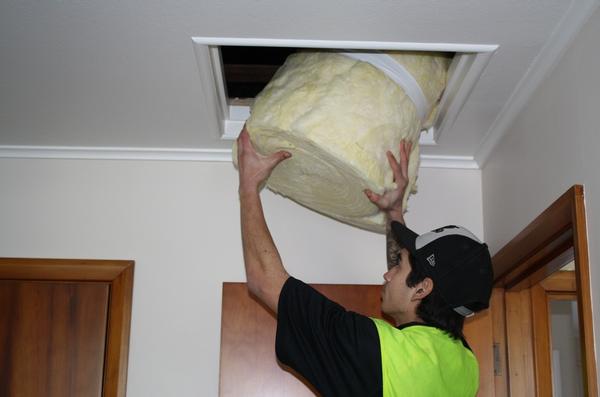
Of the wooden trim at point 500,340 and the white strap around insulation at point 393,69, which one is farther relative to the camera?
the wooden trim at point 500,340

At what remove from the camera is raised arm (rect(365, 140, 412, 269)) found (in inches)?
79.9

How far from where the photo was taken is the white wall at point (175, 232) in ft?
8.29

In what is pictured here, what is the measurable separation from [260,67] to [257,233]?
77 cm

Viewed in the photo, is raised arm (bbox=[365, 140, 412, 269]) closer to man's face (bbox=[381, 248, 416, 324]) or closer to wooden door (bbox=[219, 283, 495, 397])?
man's face (bbox=[381, 248, 416, 324])

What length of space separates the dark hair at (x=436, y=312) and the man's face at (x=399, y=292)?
28 millimetres

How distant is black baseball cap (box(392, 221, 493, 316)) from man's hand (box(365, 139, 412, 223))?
20 centimetres

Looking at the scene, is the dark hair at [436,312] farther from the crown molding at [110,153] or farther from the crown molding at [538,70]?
the crown molding at [110,153]

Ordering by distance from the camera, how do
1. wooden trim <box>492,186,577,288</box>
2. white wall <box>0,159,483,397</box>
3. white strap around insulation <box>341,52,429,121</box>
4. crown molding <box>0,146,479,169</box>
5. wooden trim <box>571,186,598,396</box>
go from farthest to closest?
crown molding <box>0,146,479,169</box> → white wall <box>0,159,483,397</box> → white strap around insulation <box>341,52,429,121</box> → wooden trim <box>492,186,577,288</box> → wooden trim <box>571,186,598,396</box>

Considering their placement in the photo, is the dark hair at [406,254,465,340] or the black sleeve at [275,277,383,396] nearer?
the black sleeve at [275,277,383,396]

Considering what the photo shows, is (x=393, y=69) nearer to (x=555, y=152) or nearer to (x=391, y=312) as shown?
(x=555, y=152)

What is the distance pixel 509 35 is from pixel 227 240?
1.20 m

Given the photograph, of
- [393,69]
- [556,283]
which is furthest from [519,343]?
[393,69]

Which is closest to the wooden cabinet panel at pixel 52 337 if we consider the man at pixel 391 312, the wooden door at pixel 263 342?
the wooden door at pixel 263 342

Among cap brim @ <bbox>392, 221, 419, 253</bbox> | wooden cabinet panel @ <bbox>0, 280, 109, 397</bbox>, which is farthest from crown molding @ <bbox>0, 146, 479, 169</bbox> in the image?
cap brim @ <bbox>392, 221, 419, 253</bbox>
